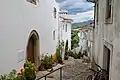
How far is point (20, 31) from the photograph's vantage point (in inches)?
391

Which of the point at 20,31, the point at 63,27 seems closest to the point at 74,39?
the point at 63,27

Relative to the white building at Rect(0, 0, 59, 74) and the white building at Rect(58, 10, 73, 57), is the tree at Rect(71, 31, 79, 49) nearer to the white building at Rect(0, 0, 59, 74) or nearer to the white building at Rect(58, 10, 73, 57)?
the white building at Rect(58, 10, 73, 57)

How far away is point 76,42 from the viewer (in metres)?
41.9

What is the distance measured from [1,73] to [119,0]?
15.7ft

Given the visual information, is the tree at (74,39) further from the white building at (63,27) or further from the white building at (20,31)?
the white building at (20,31)

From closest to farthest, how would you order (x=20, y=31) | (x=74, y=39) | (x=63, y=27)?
(x=20, y=31), (x=63, y=27), (x=74, y=39)

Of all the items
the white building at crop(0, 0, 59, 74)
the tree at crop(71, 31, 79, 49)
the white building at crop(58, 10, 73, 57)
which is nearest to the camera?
the white building at crop(0, 0, 59, 74)

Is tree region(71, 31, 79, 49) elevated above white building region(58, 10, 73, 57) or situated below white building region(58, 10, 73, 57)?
below

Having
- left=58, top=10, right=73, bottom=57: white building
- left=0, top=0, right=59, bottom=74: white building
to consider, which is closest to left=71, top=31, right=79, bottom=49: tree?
left=58, top=10, right=73, bottom=57: white building

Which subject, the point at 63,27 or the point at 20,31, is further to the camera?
the point at 63,27

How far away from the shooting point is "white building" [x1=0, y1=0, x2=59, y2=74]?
8.11 metres

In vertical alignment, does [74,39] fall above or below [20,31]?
below

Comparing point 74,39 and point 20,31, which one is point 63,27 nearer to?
point 74,39

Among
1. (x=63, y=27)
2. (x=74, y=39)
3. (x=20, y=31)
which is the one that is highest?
(x=63, y=27)
